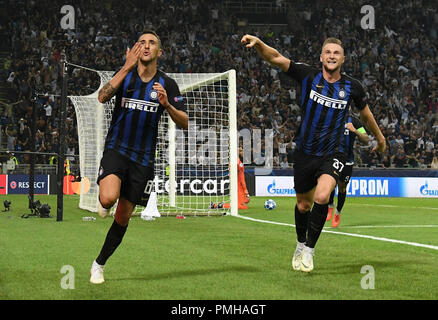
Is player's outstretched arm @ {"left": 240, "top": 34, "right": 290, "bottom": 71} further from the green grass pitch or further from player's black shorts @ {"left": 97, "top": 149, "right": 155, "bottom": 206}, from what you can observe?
the green grass pitch

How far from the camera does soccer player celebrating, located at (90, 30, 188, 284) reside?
226 inches

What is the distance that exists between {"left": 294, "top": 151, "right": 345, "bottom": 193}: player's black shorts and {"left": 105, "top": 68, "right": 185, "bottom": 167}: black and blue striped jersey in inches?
62.3

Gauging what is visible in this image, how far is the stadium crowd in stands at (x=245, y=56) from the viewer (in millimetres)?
27547

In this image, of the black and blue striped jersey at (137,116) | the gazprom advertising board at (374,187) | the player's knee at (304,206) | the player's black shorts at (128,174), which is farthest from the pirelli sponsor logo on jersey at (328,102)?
the gazprom advertising board at (374,187)

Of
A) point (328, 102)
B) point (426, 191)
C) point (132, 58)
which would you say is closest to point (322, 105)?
point (328, 102)

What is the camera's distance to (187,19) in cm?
3419

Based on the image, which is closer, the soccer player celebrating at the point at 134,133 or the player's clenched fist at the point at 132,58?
the player's clenched fist at the point at 132,58

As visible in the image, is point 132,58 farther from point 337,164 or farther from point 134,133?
point 337,164

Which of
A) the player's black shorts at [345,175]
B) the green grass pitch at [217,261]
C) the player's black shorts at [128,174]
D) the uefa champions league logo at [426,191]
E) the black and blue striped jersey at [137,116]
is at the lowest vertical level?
the uefa champions league logo at [426,191]

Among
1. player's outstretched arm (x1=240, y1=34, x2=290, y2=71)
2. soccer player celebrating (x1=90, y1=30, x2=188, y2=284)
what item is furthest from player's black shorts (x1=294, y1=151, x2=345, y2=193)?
soccer player celebrating (x1=90, y1=30, x2=188, y2=284)

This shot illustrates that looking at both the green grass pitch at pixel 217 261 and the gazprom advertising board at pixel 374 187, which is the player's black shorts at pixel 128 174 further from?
the gazprom advertising board at pixel 374 187

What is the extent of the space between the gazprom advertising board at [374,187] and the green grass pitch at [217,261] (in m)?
13.3

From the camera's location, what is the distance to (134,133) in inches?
231
